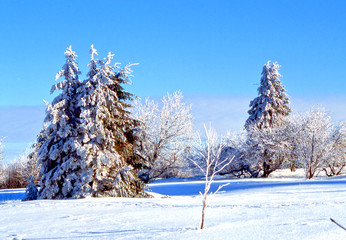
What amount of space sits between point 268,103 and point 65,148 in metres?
19.9

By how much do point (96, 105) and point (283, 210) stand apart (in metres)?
9.02

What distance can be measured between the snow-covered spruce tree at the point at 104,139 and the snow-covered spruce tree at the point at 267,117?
1410 centimetres

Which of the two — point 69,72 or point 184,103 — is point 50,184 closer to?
point 69,72

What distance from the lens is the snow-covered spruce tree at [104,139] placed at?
12750 millimetres

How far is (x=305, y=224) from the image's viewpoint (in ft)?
15.3

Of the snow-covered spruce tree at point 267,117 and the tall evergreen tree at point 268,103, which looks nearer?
the snow-covered spruce tree at point 267,117

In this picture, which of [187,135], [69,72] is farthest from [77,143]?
[187,135]

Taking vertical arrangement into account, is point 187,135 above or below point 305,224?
above

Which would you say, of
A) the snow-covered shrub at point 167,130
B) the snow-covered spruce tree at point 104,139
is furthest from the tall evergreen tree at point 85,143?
the snow-covered shrub at point 167,130

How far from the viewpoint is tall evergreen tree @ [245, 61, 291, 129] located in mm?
27611

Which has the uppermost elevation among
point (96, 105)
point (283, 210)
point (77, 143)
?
point (96, 105)

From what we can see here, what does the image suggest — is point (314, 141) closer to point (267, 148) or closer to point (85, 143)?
point (267, 148)

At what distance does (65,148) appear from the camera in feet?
42.2

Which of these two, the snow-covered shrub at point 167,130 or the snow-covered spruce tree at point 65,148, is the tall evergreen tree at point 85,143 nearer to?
the snow-covered spruce tree at point 65,148
